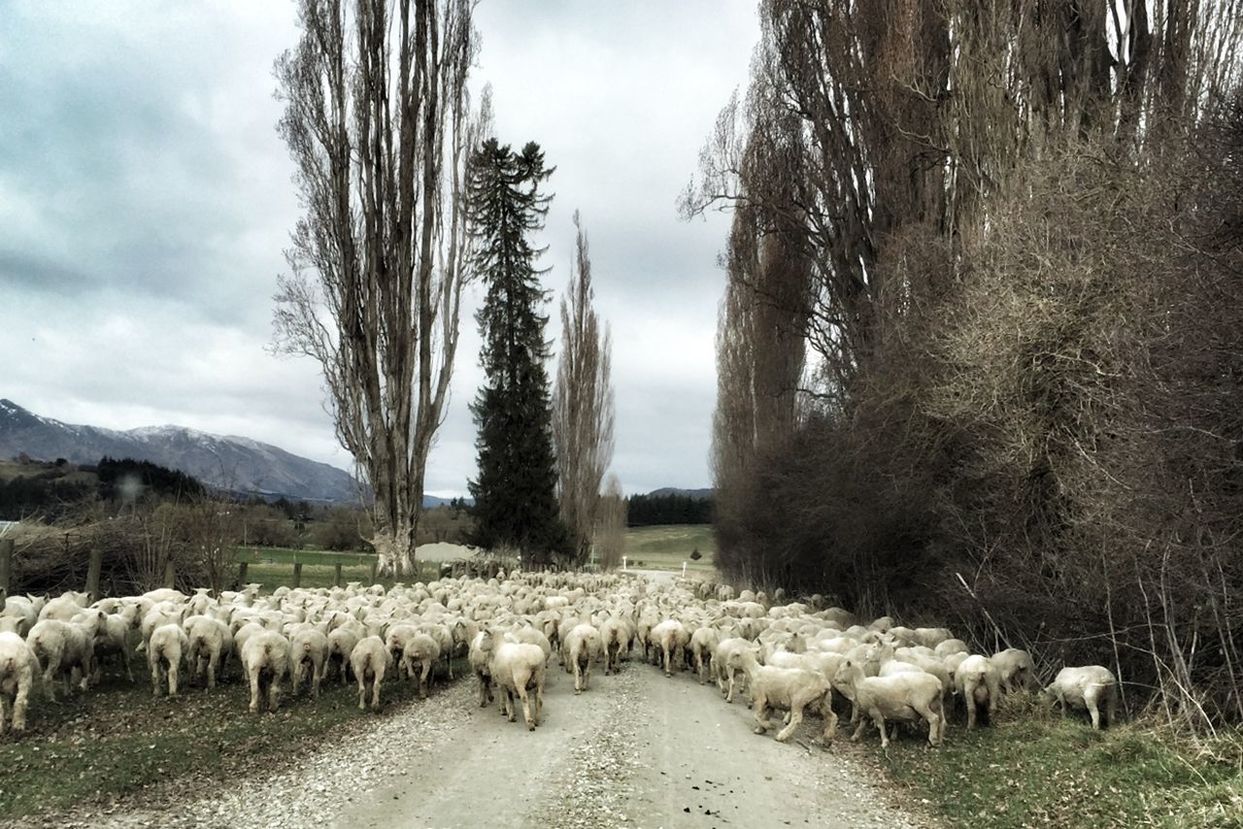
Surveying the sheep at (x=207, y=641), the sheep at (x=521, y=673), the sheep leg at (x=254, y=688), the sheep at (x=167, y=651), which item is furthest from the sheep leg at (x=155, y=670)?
the sheep at (x=521, y=673)

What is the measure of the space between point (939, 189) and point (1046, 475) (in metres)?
8.55

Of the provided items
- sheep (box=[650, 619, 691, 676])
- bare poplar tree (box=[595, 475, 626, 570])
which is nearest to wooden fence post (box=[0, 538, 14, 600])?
sheep (box=[650, 619, 691, 676])

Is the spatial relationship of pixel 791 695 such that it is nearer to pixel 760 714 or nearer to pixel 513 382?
pixel 760 714

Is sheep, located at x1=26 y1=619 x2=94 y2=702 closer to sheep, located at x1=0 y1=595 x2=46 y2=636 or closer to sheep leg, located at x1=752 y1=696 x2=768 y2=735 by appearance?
sheep, located at x1=0 y1=595 x2=46 y2=636

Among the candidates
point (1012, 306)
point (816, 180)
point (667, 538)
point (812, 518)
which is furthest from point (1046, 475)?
point (667, 538)

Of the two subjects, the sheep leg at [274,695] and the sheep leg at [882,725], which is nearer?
the sheep leg at [882,725]

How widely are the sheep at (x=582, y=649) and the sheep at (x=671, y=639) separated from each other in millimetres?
1759

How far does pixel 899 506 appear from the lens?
577 inches

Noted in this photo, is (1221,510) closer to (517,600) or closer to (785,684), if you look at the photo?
(785,684)

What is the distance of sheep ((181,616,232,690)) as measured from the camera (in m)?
10.1

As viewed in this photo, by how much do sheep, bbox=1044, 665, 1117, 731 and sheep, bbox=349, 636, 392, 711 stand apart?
801 centimetres

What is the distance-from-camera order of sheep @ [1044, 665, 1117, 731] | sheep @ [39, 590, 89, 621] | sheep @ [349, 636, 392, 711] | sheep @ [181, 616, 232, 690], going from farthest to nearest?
1. sheep @ [39, 590, 89, 621]
2. sheep @ [181, 616, 232, 690]
3. sheep @ [349, 636, 392, 711]
4. sheep @ [1044, 665, 1117, 731]

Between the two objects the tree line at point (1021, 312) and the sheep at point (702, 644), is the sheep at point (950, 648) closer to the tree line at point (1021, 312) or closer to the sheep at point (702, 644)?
the tree line at point (1021, 312)

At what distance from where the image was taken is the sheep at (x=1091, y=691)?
8492 millimetres
